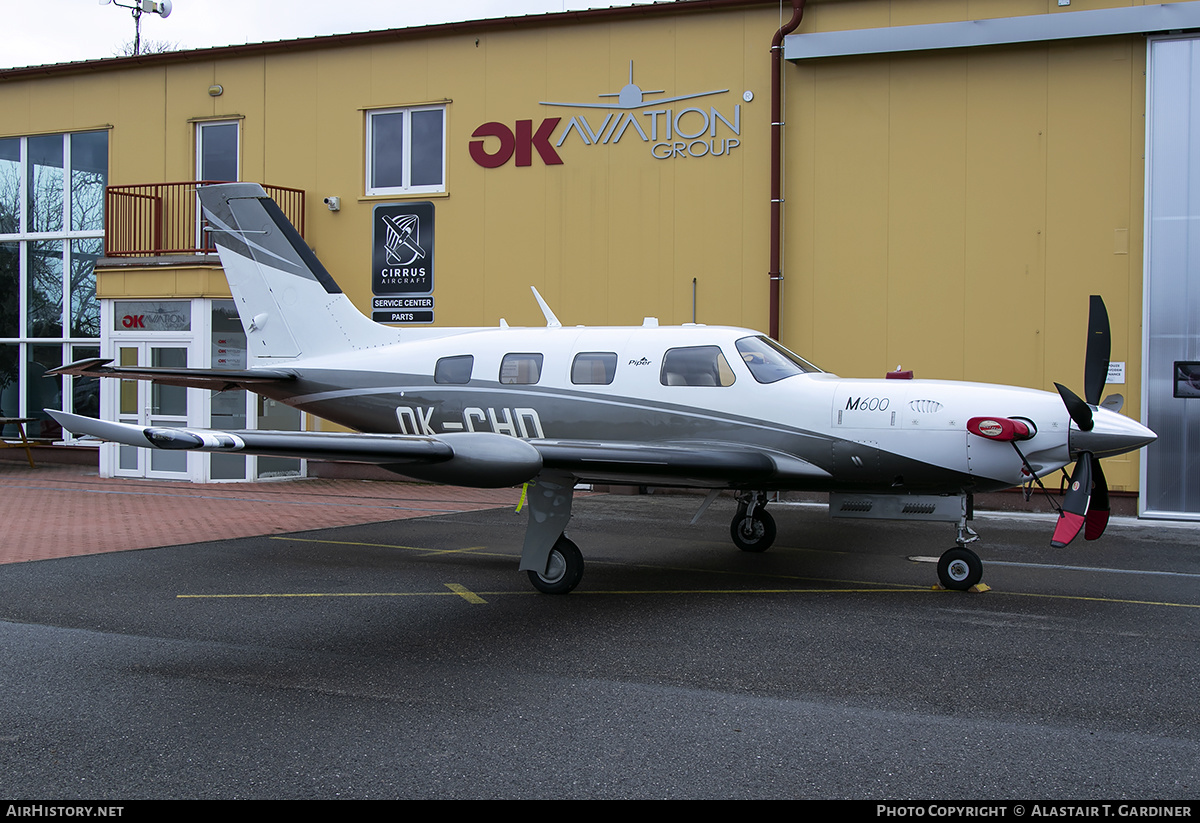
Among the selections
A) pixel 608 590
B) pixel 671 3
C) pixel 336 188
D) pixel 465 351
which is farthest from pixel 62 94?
pixel 608 590

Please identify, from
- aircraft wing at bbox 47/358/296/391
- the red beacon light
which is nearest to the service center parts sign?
aircraft wing at bbox 47/358/296/391

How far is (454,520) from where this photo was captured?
1268cm

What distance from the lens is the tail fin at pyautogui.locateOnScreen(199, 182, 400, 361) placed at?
1107 cm

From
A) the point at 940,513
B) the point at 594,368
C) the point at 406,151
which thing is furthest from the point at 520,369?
the point at 406,151

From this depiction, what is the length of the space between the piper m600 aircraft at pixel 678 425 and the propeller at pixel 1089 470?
0.02 meters

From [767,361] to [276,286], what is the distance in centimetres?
612

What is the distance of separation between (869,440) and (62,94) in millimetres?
17687

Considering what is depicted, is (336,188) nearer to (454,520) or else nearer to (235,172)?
(235,172)

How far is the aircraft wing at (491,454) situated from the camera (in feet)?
17.6

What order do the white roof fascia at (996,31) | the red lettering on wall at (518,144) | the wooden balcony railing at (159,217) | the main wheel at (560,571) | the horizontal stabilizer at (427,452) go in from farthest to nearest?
the wooden balcony railing at (159,217) → the red lettering on wall at (518,144) → the white roof fascia at (996,31) → the main wheel at (560,571) → the horizontal stabilizer at (427,452)

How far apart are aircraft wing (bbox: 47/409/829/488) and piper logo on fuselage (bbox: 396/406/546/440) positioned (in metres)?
1.28

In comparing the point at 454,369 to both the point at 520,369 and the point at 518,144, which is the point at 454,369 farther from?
the point at 518,144

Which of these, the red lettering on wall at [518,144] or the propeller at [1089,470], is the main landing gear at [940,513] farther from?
the red lettering on wall at [518,144]

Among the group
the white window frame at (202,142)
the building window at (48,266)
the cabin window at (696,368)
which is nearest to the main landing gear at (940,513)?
the cabin window at (696,368)
